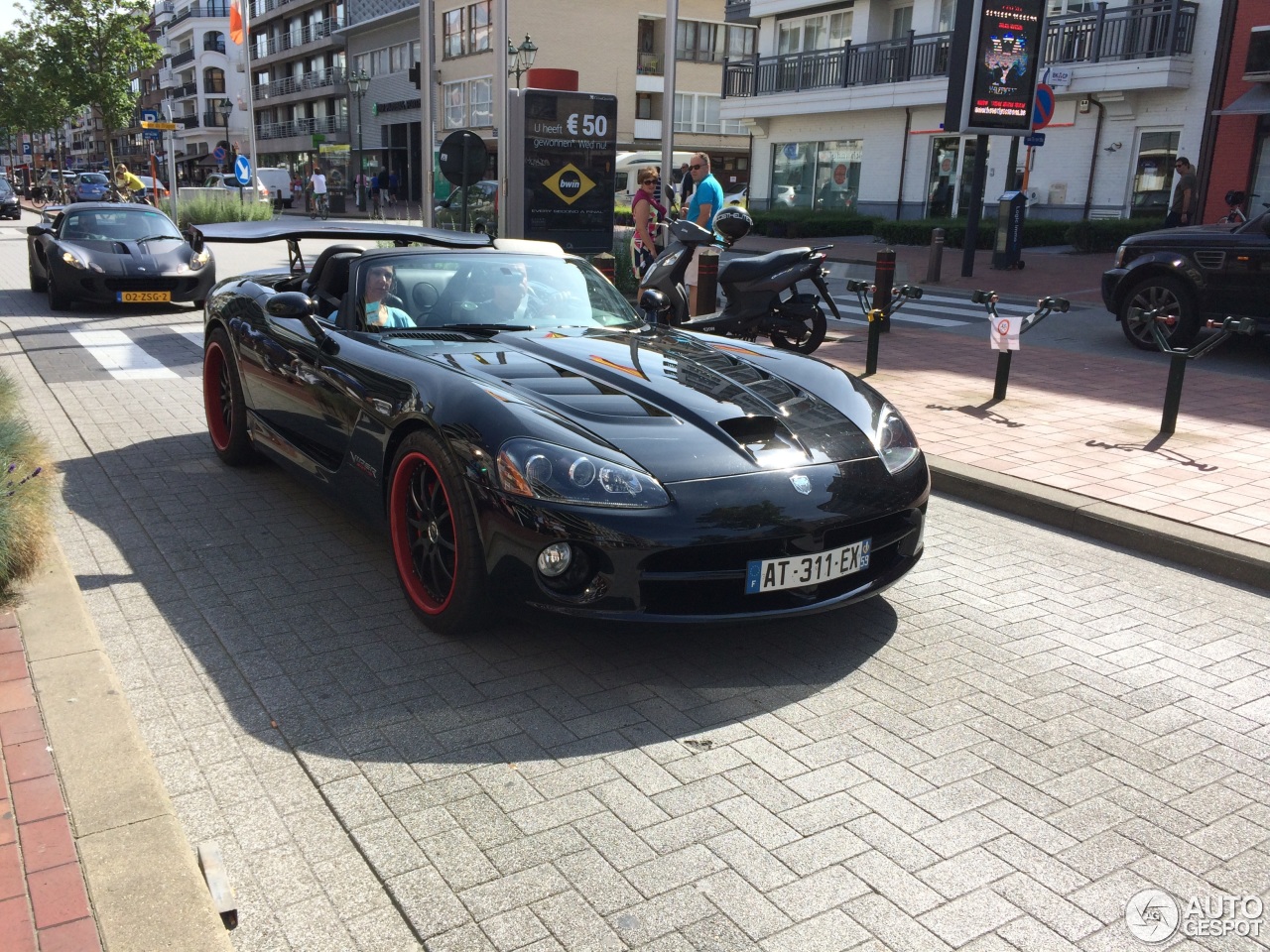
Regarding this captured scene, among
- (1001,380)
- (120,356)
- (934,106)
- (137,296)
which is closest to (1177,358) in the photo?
(1001,380)

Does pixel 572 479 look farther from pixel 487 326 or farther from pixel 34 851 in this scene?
pixel 34 851

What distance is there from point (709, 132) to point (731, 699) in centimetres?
5367

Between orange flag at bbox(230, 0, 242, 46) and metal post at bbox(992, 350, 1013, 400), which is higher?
orange flag at bbox(230, 0, 242, 46)

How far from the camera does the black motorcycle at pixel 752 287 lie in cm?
1032

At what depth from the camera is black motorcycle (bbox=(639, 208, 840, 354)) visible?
10320mm

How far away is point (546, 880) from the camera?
2.66m

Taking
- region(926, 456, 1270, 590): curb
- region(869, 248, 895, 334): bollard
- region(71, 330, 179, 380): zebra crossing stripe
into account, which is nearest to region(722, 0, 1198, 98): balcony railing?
region(869, 248, 895, 334): bollard

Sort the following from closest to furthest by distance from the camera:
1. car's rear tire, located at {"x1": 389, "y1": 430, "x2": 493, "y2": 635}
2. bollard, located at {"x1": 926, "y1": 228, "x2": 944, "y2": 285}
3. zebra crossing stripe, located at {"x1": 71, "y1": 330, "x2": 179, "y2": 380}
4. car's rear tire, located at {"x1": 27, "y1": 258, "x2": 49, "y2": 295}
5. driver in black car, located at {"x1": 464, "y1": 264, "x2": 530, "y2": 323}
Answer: car's rear tire, located at {"x1": 389, "y1": 430, "x2": 493, "y2": 635}
driver in black car, located at {"x1": 464, "y1": 264, "x2": 530, "y2": 323}
zebra crossing stripe, located at {"x1": 71, "y1": 330, "x2": 179, "y2": 380}
car's rear tire, located at {"x1": 27, "y1": 258, "x2": 49, "y2": 295}
bollard, located at {"x1": 926, "y1": 228, "x2": 944, "y2": 285}

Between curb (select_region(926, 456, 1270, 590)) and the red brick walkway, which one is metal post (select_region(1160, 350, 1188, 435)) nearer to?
curb (select_region(926, 456, 1270, 590))

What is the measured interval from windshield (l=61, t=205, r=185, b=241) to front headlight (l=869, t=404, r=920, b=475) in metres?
12.4

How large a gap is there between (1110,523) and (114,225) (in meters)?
Answer: 13.1

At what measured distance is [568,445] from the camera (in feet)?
12.1

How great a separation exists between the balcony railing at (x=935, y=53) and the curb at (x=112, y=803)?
85.5ft

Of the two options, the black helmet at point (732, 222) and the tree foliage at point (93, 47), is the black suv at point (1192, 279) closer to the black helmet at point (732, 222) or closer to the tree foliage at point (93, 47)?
the black helmet at point (732, 222)
